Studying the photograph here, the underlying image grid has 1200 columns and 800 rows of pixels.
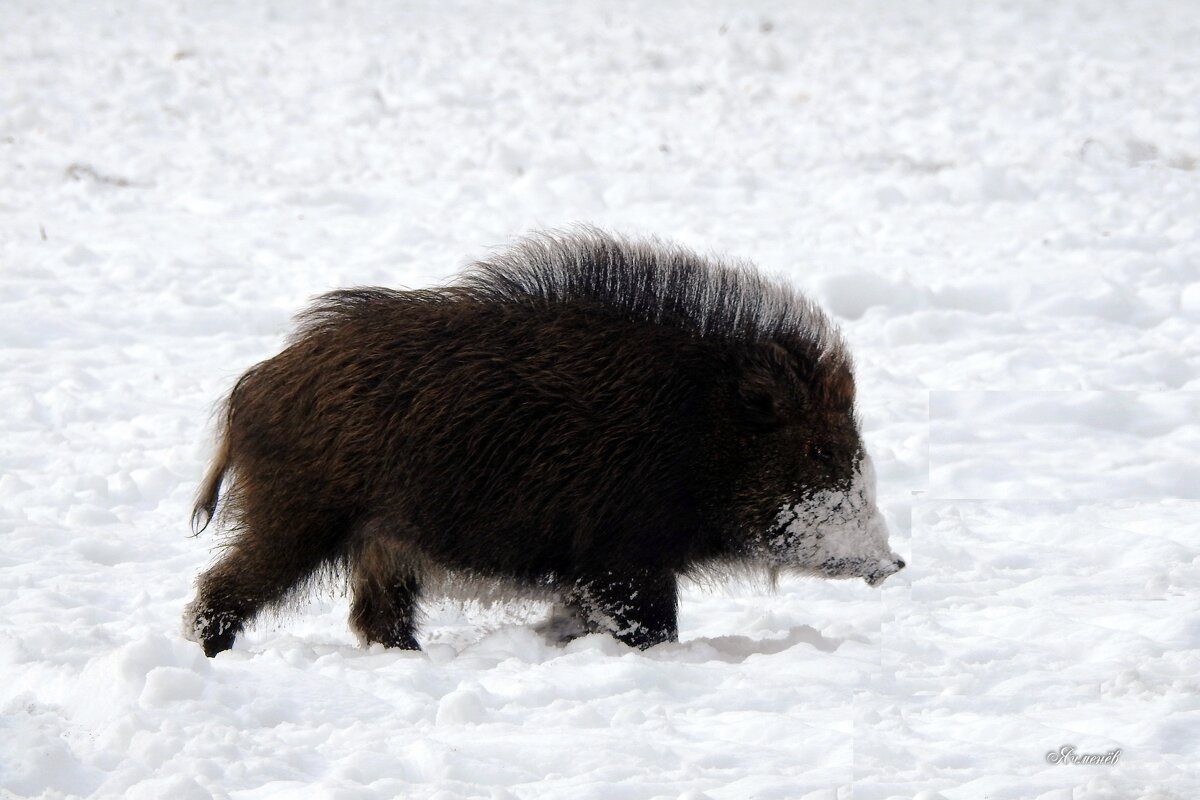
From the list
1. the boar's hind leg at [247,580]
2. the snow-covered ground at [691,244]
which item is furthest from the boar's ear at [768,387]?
the boar's hind leg at [247,580]

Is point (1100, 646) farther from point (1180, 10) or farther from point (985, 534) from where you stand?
point (1180, 10)

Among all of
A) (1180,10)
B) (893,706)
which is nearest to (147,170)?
(893,706)

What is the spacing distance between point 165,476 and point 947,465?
3287 mm

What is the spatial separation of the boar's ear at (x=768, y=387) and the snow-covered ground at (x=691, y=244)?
27.9 inches

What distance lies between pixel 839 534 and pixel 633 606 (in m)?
0.74

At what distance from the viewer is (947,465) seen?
5930mm

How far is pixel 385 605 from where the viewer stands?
4645mm

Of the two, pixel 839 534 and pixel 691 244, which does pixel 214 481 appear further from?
pixel 691 244

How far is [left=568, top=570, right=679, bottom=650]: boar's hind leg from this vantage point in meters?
4.35

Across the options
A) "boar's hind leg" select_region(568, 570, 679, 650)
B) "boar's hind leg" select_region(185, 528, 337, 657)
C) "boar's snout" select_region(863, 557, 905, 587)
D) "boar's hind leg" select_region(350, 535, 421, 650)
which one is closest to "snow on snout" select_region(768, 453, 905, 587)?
"boar's snout" select_region(863, 557, 905, 587)

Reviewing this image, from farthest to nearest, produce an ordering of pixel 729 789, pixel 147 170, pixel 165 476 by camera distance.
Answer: pixel 147 170, pixel 165 476, pixel 729 789

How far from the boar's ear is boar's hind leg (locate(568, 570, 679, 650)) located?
607 mm

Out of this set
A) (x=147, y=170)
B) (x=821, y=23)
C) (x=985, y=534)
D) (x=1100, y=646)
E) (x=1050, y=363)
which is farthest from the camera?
(x=821, y=23)

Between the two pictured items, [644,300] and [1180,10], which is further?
[1180,10]
